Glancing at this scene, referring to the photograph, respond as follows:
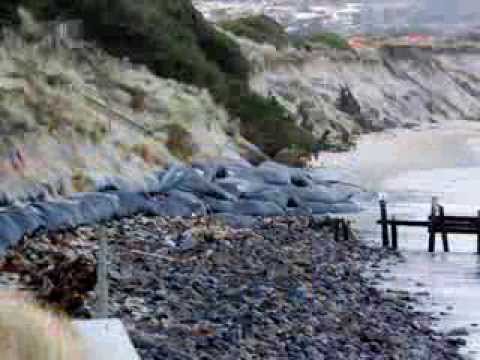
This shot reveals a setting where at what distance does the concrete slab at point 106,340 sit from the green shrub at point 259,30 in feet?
201

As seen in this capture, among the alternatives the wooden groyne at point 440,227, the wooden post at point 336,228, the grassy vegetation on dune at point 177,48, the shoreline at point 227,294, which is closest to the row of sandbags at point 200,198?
the shoreline at point 227,294

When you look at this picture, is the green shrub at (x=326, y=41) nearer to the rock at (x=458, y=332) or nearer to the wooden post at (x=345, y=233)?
the wooden post at (x=345, y=233)

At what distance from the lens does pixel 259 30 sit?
257ft

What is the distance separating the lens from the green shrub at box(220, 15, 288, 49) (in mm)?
75625

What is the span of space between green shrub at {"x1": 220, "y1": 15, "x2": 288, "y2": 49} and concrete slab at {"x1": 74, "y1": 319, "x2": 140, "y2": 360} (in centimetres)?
6137

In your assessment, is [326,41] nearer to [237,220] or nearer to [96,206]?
[237,220]

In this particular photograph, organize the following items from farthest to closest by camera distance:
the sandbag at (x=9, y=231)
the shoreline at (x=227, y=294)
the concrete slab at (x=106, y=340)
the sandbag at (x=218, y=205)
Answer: the sandbag at (x=218, y=205) → the sandbag at (x=9, y=231) → the shoreline at (x=227, y=294) → the concrete slab at (x=106, y=340)

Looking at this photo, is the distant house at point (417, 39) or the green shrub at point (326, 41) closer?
the green shrub at point (326, 41)

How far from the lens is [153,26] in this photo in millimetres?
42875

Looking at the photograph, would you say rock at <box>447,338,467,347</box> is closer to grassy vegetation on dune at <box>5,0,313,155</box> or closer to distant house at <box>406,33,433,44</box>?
grassy vegetation on dune at <box>5,0,313,155</box>

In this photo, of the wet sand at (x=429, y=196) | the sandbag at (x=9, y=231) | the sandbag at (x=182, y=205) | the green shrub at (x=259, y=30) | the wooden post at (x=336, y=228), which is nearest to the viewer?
the sandbag at (x=9, y=231)

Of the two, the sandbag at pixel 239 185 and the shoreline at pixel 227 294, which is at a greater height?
the sandbag at pixel 239 185

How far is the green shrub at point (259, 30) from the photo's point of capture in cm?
7562

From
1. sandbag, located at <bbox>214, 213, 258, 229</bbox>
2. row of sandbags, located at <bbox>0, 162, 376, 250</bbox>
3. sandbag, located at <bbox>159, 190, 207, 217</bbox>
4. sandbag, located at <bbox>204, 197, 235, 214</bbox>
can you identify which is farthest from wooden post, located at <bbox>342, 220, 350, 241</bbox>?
sandbag, located at <bbox>159, 190, 207, 217</bbox>
